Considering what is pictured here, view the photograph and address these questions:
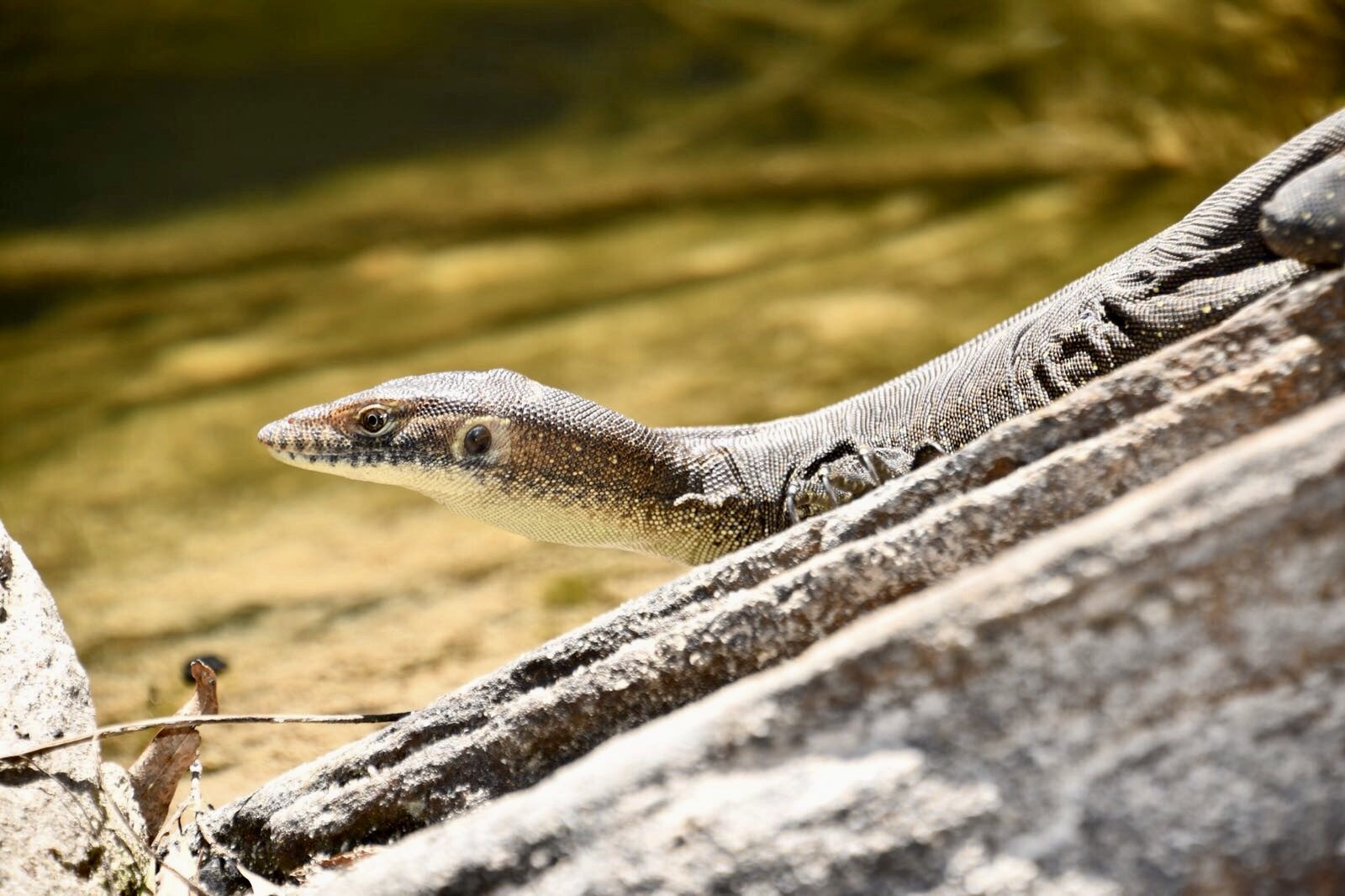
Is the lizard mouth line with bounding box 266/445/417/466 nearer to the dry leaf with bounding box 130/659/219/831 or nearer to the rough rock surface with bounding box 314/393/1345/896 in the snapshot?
the dry leaf with bounding box 130/659/219/831

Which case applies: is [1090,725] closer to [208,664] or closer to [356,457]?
[356,457]

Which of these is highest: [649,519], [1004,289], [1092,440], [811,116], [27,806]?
[811,116]

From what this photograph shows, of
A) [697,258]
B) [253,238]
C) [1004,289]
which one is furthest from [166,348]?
[1004,289]

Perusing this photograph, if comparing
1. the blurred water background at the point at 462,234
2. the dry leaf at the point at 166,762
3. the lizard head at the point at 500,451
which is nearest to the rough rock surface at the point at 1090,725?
the dry leaf at the point at 166,762

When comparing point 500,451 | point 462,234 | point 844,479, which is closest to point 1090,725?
point 844,479

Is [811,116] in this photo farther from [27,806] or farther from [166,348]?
[27,806]

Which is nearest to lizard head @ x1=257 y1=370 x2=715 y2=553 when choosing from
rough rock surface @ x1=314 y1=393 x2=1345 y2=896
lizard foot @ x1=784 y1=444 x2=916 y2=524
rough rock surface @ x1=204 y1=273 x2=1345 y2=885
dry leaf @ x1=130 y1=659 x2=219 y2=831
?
lizard foot @ x1=784 y1=444 x2=916 y2=524
